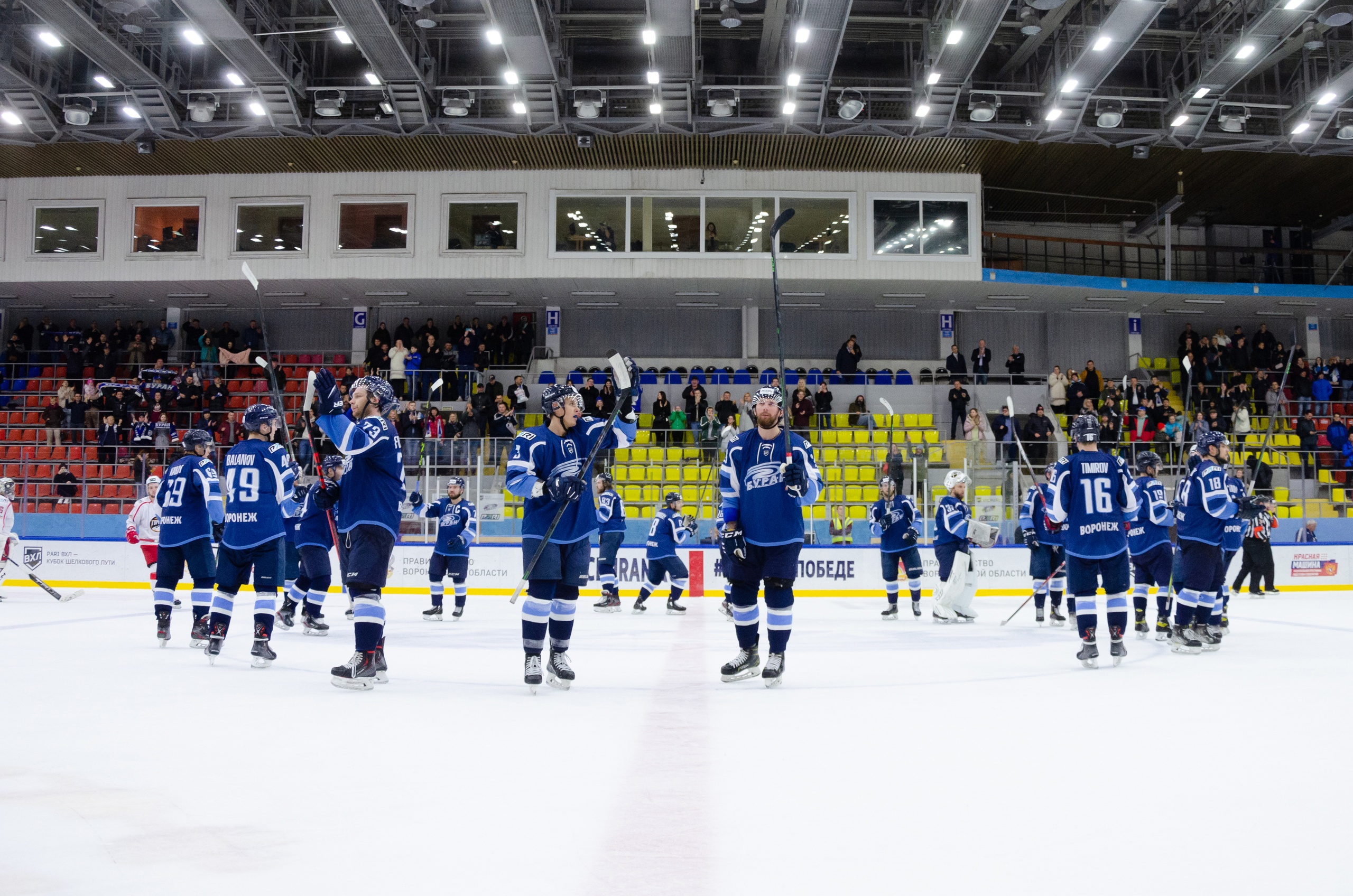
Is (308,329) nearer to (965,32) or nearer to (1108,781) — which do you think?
(965,32)

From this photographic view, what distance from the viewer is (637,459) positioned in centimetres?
1828

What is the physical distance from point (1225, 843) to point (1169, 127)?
19.1 m

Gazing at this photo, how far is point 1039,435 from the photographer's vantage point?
742 inches

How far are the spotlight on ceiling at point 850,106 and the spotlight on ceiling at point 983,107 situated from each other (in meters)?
1.96

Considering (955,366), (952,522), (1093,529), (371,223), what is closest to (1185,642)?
(1093,529)

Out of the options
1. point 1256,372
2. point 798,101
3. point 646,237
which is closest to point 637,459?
point 646,237

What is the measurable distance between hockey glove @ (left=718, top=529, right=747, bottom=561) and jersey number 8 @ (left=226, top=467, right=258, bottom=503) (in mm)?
3281

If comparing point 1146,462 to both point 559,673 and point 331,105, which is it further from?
point 331,105

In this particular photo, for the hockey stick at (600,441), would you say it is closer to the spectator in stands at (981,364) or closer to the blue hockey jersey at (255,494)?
the blue hockey jersey at (255,494)

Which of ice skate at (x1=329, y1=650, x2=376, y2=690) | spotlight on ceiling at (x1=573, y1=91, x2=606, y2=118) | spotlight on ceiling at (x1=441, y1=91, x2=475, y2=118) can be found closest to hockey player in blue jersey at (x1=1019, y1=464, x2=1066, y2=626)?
ice skate at (x1=329, y1=650, x2=376, y2=690)

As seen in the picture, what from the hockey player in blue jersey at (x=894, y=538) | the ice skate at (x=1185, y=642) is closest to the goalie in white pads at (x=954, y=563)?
the hockey player in blue jersey at (x=894, y=538)

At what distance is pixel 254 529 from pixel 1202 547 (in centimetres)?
709

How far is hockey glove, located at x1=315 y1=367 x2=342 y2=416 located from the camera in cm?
542

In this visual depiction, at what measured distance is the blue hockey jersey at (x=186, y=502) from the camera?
743cm
